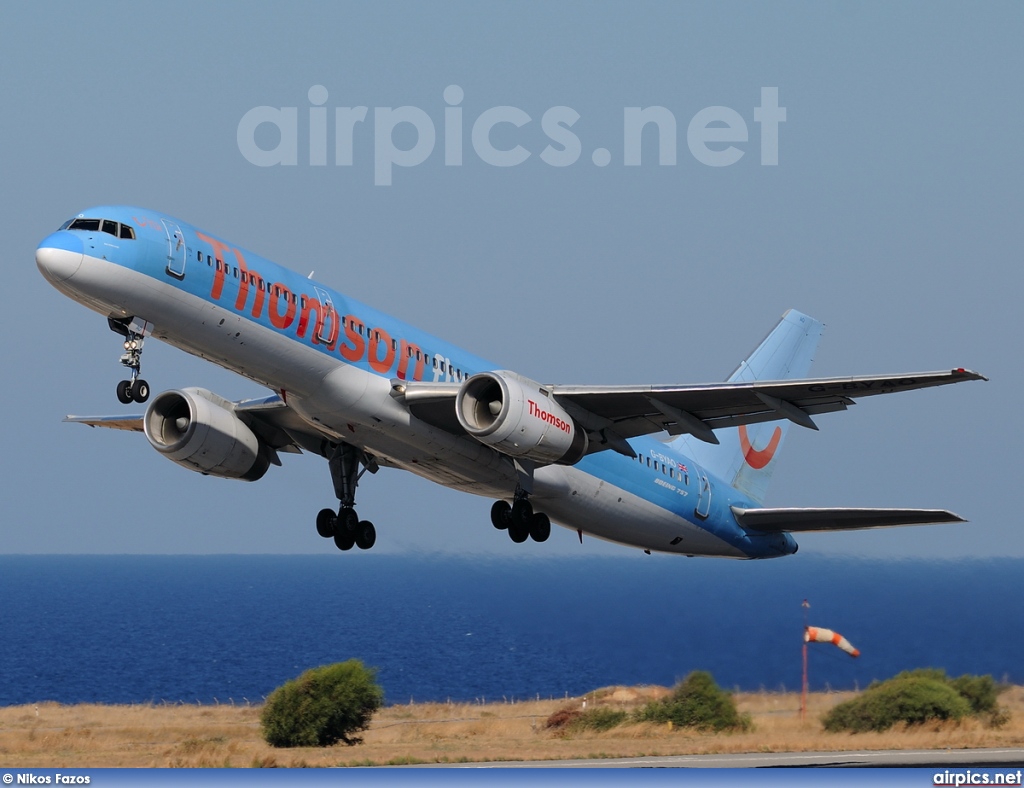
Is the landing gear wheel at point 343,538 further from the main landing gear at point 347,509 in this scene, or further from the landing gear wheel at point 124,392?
the landing gear wheel at point 124,392

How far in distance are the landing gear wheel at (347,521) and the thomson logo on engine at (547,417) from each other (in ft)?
23.4

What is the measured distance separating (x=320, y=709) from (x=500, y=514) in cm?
1936

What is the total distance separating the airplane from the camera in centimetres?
2444

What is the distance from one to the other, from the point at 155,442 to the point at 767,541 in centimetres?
1618

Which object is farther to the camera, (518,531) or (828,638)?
(828,638)

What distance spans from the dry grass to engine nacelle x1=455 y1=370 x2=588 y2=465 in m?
14.1

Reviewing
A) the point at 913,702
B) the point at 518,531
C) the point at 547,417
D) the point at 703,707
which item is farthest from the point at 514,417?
the point at 913,702

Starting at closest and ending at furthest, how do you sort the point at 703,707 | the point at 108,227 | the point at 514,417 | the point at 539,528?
the point at 108,227
the point at 514,417
the point at 539,528
the point at 703,707

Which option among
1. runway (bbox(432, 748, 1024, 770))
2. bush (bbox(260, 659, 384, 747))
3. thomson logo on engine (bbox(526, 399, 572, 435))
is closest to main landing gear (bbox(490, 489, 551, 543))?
thomson logo on engine (bbox(526, 399, 572, 435))

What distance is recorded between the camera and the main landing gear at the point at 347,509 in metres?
32.1

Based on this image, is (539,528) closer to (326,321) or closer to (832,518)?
(326,321)

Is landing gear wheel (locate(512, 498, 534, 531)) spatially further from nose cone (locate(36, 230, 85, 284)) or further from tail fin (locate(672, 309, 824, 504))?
nose cone (locate(36, 230, 85, 284))

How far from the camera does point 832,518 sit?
33562 millimetres

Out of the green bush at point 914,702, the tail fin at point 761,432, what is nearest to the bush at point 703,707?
the green bush at point 914,702
